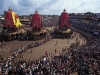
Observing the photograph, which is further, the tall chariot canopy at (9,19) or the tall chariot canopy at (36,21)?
the tall chariot canopy at (36,21)

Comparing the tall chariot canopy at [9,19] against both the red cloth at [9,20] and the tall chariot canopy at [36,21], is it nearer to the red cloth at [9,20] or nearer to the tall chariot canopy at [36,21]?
the red cloth at [9,20]

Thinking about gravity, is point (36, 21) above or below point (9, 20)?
below

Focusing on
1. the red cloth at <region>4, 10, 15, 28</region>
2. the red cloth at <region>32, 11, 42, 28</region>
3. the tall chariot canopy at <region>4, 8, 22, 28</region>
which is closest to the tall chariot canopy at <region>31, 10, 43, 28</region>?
the red cloth at <region>32, 11, 42, 28</region>

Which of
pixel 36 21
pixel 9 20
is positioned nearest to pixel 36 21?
pixel 36 21

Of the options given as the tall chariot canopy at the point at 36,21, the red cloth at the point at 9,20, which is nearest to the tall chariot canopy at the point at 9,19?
the red cloth at the point at 9,20

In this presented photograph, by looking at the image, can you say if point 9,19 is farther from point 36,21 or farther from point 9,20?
point 36,21

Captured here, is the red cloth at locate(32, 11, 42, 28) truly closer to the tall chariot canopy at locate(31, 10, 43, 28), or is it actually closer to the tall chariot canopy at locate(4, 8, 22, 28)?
the tall chariot canopy at locate(31, 10, 43, 28)

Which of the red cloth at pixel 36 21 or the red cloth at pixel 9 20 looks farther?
the red cloth at pixel 36 21

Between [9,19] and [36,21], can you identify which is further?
[36,21]

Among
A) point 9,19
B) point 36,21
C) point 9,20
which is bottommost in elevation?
point 36,21

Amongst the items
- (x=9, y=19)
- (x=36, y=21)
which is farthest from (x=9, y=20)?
→ (x=36, y=21)

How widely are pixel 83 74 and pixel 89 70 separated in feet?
2.28

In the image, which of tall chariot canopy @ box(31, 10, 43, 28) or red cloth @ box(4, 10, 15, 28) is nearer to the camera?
red cloth @ box(4, 10, 15, 28)

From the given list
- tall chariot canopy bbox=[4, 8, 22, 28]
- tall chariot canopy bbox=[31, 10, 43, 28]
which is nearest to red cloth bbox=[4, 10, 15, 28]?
tall chariot canopy bbox=[4, 8, 22, 28]
